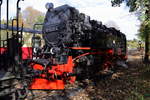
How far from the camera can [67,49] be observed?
7.15 m

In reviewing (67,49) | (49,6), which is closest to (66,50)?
(67,49)

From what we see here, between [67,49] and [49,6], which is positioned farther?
[49,6]

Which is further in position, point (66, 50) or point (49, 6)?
point (49, 6)

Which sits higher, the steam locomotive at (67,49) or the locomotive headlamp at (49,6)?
the locomotive headlamp at (49,6)

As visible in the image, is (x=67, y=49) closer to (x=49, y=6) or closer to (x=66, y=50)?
(x=66, y=50)

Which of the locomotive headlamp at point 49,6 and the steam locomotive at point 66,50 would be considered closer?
the steam locomotive at point 66,50

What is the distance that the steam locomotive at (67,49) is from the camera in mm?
6668

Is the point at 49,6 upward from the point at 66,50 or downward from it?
upward

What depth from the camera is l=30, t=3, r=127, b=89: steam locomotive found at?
6.67 m

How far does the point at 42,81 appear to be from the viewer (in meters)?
6.58

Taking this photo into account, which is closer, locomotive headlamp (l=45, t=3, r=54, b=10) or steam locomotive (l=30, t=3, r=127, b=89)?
steam locomotive (l=30, t=3, r=127, b=89)

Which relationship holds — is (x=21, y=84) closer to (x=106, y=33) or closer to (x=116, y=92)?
(x=116, y=92)

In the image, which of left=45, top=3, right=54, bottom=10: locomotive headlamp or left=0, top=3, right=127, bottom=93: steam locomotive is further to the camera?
left=45, top=3, right=54, bottom=10: locomotive headlamp

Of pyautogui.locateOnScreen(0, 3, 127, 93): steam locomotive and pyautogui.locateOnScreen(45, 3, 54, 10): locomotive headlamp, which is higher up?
pyautogui.locateOnScreen(45, 3, 54, 10): locomotive headlamp
